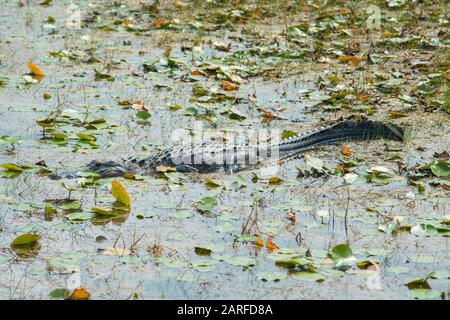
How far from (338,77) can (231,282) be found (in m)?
4.29

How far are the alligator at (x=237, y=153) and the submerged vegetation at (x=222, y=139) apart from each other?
4.6 inches

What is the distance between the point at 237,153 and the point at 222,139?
0.48 meters

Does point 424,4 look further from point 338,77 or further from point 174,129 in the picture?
point 174,129

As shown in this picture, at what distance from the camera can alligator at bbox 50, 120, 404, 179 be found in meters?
5.75

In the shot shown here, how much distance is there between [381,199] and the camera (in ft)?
17.0

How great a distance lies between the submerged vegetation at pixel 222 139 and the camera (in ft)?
13.7

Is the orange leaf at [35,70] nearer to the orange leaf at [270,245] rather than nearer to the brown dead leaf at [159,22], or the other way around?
the brown dead leaf at [159,22]

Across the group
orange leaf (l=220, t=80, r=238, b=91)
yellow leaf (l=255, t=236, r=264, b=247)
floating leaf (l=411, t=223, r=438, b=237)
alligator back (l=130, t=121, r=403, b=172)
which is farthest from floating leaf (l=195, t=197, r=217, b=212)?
orange leaf (l=220, t=80, r=238, b=91)

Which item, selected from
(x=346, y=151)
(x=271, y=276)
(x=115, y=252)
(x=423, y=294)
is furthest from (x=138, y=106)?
(x=423, y=294)

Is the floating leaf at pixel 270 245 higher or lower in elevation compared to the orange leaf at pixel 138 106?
lower

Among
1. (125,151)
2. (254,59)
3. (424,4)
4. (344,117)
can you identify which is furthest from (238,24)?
(125,151)

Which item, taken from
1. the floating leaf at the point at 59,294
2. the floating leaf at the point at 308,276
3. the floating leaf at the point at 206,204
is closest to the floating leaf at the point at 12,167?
the floating leaf at the point at 206,204

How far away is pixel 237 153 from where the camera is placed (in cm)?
603

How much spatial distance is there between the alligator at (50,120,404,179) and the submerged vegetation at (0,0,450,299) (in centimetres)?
12
